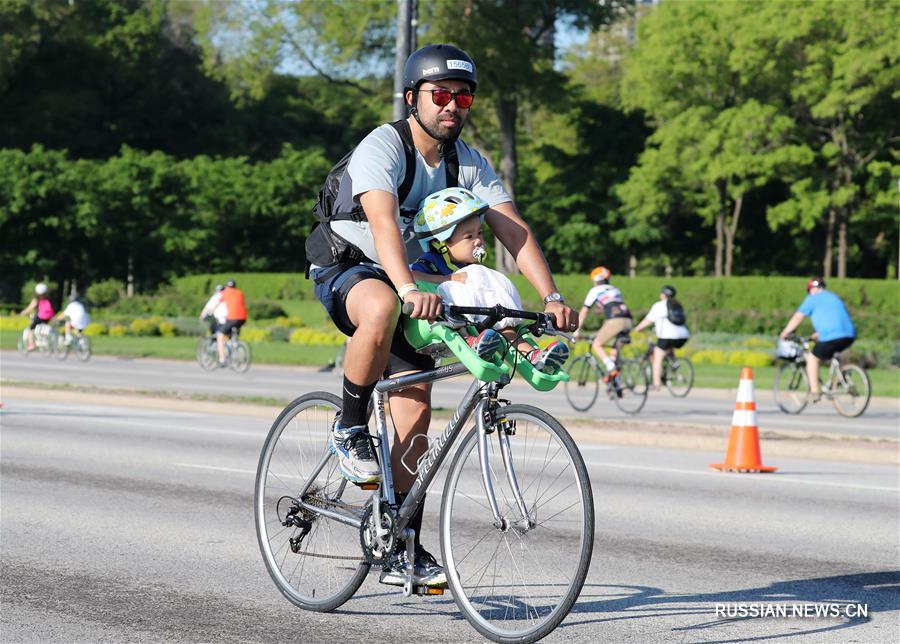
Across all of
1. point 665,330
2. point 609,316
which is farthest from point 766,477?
point 665,330

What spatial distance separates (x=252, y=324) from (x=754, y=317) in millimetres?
16099

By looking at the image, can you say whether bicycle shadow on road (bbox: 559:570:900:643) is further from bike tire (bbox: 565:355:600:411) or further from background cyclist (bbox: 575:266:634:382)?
background cyclist (bbox: 575:266:634:382)

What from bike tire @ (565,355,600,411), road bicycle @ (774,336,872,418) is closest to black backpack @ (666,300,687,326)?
bike tire @ (565,355,600,411)

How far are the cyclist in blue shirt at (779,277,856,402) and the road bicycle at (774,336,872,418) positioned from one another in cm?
25

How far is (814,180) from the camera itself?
50875 millimetres

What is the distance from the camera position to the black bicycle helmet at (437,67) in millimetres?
5230

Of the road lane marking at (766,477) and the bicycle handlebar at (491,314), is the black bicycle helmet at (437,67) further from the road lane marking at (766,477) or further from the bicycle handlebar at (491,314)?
the road lane marking at (766,477)

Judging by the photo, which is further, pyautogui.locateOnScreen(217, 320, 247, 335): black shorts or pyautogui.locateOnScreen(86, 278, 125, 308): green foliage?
pyautogui.locateOnScreen(86, 278, 125, 308): green foliage

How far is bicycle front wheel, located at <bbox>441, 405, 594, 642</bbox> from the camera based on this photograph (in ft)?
15.3

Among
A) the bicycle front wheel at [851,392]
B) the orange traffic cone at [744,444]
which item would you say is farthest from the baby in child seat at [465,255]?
the bicycle front wheel at [851,392]

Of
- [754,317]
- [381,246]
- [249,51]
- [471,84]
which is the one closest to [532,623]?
[381,246]

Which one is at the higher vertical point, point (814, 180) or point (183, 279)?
point (814, 180)

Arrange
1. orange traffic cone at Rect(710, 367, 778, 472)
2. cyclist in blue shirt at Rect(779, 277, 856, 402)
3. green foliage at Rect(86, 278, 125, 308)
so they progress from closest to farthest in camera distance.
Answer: orange traffic cone at Rect(710, 367, 778, 472)
cyclist in blue shirt at Rect(779, 277, 856, 402)
green foliage at Rect(86, 278, 125, 308)

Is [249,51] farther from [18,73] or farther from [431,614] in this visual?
[431,614]
